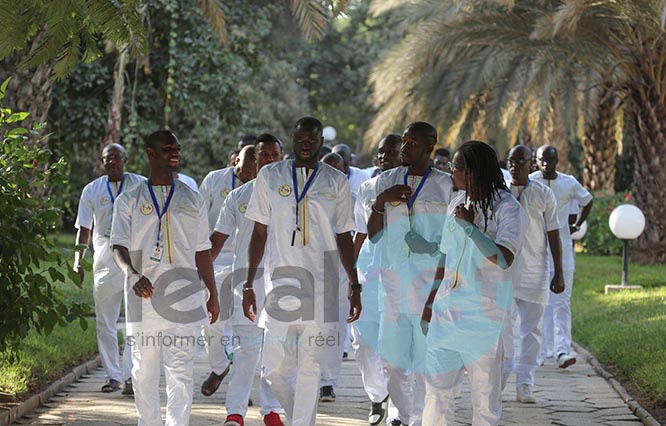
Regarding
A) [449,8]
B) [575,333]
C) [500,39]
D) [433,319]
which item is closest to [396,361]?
[433,319]

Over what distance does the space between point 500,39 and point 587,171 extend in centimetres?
762

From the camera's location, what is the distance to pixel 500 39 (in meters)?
21.1

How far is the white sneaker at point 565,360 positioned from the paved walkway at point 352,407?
0.38 m

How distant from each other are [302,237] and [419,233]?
2.95 ft

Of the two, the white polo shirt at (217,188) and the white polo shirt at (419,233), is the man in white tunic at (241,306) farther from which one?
the white polo shirt at (419,233)

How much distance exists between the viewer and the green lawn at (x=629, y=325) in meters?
10.3

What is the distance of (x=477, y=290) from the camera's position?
6.33 metres

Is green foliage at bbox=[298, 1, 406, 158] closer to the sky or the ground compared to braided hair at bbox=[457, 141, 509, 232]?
closer to the sky

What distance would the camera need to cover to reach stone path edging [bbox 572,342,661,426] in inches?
335

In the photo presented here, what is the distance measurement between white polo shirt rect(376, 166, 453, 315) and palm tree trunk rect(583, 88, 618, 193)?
1991 centimetres

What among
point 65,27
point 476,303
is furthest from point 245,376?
point 65,27

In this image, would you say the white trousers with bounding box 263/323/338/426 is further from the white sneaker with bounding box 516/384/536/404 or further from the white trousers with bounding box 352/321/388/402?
the white sneaker with bounding box 516/384/536/404

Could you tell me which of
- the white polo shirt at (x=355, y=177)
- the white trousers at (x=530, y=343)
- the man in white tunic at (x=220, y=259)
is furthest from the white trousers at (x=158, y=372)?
the white polo shirt at (x=355, y=177)

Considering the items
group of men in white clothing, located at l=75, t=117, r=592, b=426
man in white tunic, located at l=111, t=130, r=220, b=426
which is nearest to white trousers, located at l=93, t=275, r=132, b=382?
group of men in white clothing, located at l=75, t=117, r=592, b=426
